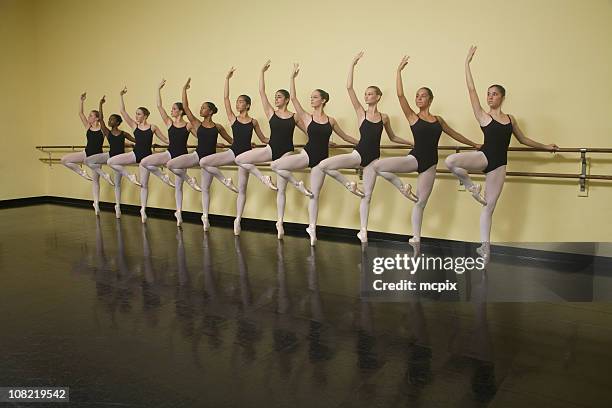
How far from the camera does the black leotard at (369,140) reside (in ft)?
15.6

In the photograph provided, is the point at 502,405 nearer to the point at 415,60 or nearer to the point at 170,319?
the point at 170,319

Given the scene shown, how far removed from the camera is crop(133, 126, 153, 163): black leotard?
Result: 6.30 metres

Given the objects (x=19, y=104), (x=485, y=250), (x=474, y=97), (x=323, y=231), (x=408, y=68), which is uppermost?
(x=408, y=68)

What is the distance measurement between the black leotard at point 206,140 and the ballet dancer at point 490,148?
269cm

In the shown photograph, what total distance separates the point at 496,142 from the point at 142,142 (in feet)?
13.4

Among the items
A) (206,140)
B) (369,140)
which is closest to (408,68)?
(369,140)

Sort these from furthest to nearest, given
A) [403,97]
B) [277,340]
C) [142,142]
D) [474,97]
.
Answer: [142,142], [403,97], [474,97], [277,340]

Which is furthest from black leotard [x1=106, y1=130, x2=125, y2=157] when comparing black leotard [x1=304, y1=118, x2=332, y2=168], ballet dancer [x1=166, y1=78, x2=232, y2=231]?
black leotard [x1=304, y1=118, x2=332, y2=168]

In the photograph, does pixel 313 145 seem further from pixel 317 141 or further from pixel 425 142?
pixel 425 142

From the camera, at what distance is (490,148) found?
4160 mm

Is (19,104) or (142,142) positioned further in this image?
(19,104)

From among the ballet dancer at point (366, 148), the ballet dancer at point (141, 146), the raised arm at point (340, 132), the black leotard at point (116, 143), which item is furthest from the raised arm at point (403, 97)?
the black leotard at point (116, 143)

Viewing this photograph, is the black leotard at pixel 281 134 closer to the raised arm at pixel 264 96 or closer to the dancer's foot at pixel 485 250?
the raised arm at pixel 264 96

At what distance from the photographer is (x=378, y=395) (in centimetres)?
200
